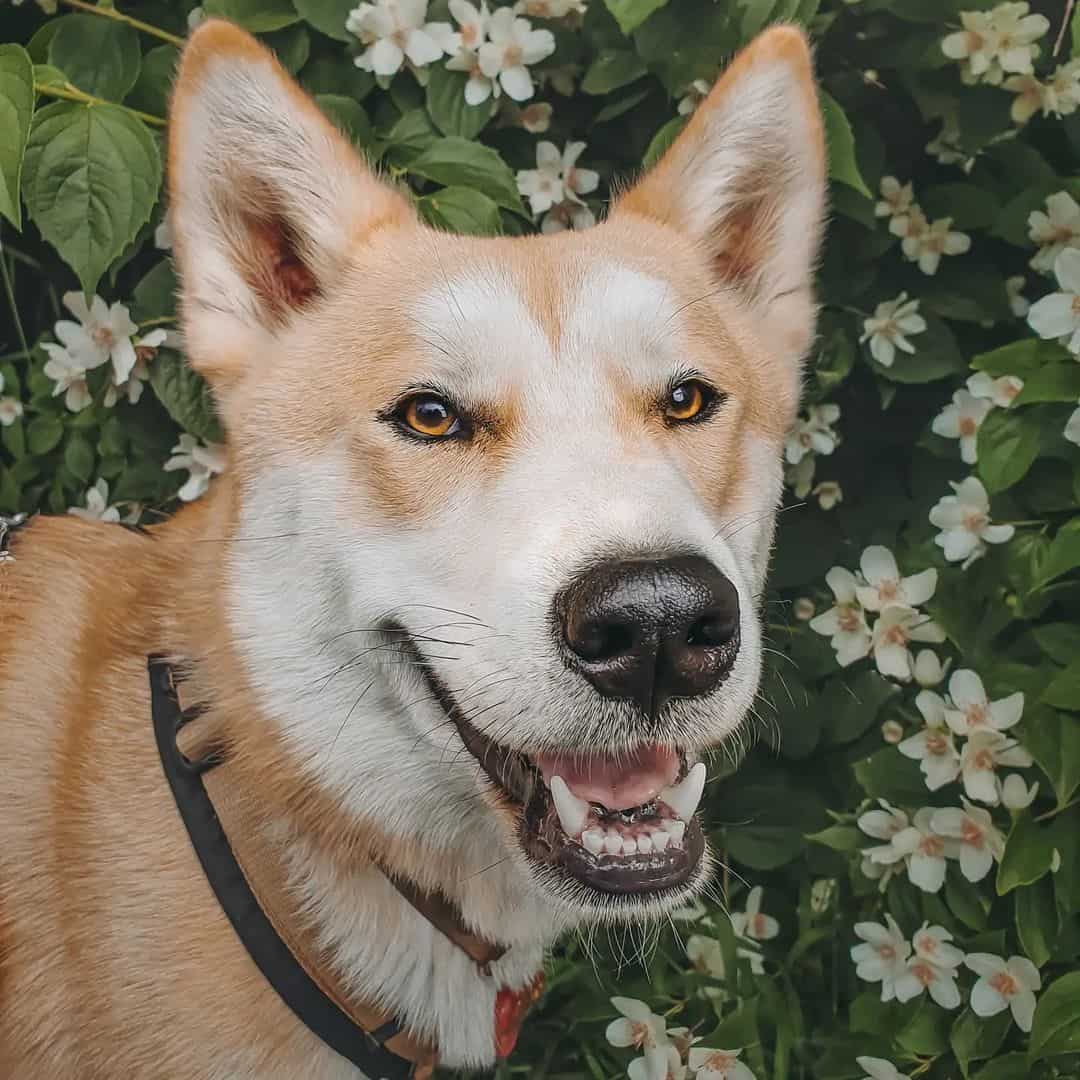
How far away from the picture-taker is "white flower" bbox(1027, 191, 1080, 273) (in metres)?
2.14

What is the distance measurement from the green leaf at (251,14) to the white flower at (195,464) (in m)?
0.85

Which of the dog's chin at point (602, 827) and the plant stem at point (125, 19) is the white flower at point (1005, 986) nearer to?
the dog's chin at point (602, 827)

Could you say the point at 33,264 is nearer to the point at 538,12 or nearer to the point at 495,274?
the point at 538,12

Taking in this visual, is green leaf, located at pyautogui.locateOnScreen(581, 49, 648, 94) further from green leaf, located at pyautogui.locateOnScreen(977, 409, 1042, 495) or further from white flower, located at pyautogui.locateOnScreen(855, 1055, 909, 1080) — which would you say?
white flower, located at pyautogui.locateOnScreen(855, 1055, 909, 1080)

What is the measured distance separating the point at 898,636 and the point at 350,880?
114 cm

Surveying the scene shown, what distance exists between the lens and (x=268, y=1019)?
5.64ft

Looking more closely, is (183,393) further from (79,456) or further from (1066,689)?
(1066,689)

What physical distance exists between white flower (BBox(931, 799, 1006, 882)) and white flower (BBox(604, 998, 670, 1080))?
2.29ft

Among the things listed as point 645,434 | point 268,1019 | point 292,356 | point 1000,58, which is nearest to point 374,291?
point 292,356

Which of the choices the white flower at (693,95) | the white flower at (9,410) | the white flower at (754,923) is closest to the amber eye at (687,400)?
the white flower at (693,95)

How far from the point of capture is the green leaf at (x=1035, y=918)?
Result: 79.7 inches

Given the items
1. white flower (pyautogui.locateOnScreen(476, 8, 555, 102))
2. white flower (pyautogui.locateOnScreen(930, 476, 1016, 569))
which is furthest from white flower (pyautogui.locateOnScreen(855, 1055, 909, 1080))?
white flower (pyautogui.locateOnScreen(476, 8, 555, 102))

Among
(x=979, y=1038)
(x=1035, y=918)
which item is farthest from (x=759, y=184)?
(x=979, y=1038)

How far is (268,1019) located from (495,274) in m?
1.17
